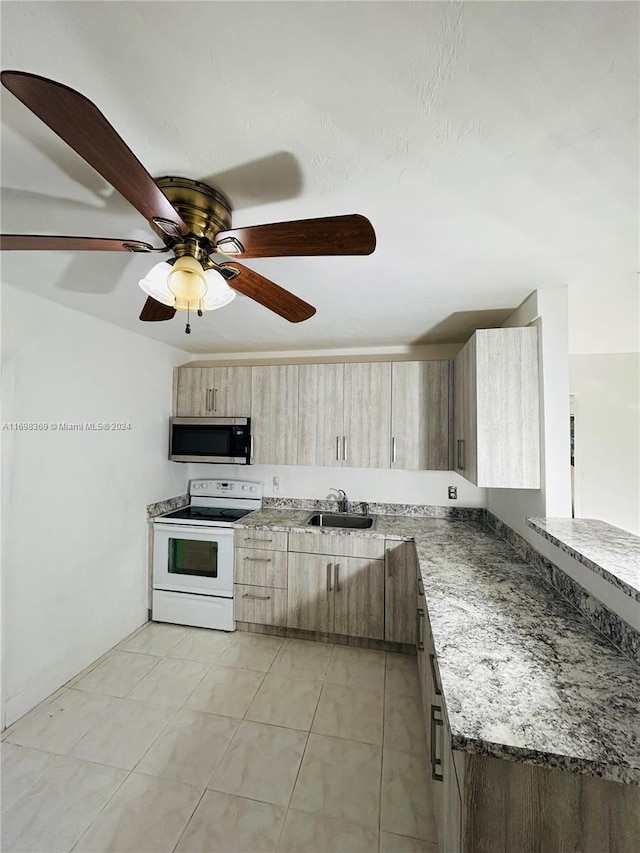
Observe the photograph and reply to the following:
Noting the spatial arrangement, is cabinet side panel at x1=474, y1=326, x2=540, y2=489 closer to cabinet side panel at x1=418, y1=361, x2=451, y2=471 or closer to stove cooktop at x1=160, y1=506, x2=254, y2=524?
cabinet side panel at x1=418, y1=361, x2=451, y2=471

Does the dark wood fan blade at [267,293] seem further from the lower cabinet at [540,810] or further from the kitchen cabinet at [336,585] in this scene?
the kitchen cabinet at [336,585]

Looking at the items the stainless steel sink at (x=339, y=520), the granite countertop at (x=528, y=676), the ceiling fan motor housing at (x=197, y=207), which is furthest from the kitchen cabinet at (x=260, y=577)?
the ceiling fan motor housing at (x=197, y=207)

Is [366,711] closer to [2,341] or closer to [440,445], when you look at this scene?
[440,445]

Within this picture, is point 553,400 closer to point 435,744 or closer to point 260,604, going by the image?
point 435,744

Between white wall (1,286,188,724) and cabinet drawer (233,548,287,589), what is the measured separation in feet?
2.67

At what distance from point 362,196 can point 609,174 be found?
2.37 feet

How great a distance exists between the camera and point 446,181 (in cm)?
115

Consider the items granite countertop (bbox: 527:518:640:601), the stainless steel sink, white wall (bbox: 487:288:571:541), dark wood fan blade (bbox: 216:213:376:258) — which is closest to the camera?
dark wood fan blade (bbox: 216:213:376:258)

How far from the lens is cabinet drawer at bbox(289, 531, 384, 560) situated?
280 cm

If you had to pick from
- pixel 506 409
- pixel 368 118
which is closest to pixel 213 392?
pixel 506 409

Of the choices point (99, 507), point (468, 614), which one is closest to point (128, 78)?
point (468, 614)

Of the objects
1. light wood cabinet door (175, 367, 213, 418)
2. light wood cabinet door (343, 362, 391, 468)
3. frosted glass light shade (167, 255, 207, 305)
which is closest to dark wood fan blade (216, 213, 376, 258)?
frosted glass light shade (167, 255, 207, 305)

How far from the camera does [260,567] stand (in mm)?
2996

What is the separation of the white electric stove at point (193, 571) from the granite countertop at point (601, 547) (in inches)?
89.7
